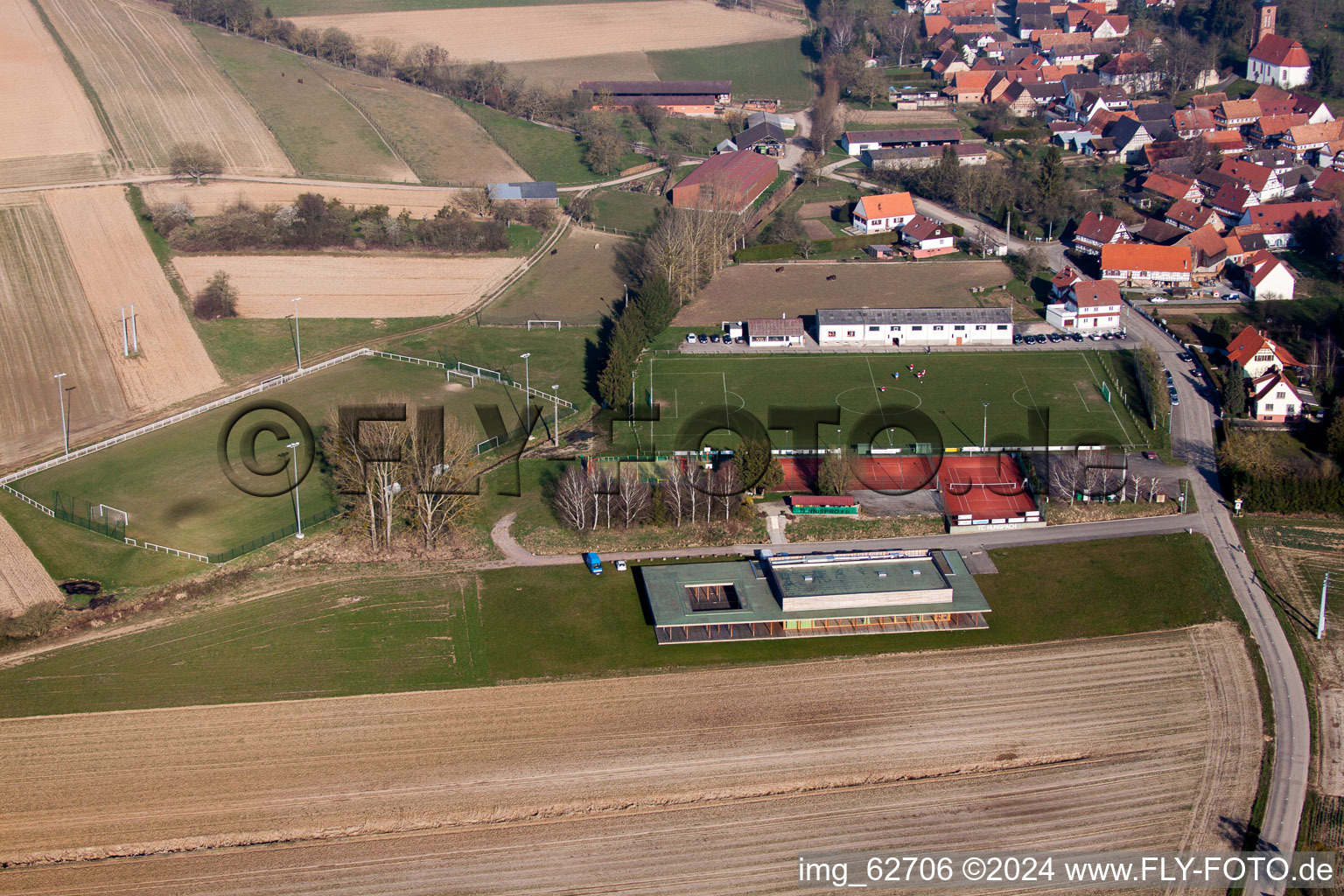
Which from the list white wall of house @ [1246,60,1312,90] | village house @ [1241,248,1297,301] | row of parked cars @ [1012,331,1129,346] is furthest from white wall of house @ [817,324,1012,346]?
white wall of house @ [1246,60,1312,90]

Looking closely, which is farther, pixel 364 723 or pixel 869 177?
pixel 869 177

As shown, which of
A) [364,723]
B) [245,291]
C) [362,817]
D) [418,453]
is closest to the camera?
[362,817]

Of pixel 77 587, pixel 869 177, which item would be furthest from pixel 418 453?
pixel 869 177

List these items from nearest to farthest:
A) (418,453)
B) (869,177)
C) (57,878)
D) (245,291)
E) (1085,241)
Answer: (57,878), (418,453), (245,291), (1085,241), (869,177)

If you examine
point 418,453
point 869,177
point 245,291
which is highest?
point 869,177

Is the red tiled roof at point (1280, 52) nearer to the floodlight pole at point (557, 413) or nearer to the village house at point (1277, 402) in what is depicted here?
the village house at point (1277, 402)

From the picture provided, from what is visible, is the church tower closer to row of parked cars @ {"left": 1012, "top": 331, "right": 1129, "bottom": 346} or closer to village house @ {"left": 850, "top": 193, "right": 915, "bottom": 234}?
village house @ {"left": 850, "top": 193, "right": 915, "bottom": 234}

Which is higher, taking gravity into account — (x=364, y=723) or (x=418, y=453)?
(x=418, y=453)

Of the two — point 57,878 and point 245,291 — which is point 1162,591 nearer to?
point 57,878
